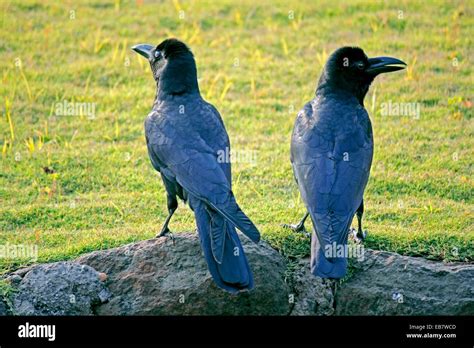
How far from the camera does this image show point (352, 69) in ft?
26.7

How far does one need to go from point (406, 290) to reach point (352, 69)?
6.40ft

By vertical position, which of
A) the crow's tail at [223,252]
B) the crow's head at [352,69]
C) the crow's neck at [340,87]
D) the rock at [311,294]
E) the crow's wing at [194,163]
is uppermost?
the crow's head at [352,69]

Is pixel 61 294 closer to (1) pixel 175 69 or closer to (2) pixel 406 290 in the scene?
(1) pixel 175 69

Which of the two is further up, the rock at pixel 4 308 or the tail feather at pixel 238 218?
the tail feather at pixel 238 218

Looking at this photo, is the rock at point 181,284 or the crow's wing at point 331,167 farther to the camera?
the rock at point 181,284

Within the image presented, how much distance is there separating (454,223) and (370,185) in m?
1.22

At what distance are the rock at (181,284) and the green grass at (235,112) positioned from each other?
0.46m

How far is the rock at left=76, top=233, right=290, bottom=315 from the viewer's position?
718cm

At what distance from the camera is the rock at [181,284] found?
718 centimetres

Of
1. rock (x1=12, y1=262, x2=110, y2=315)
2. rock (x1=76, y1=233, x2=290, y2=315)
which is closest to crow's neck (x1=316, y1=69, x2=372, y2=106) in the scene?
rock (x1=76, y1=233, x2=290, y2=315)

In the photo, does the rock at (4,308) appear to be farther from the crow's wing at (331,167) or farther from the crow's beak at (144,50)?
the crow's beak at (144,50)

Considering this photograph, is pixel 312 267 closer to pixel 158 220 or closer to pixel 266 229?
pixel 266 229

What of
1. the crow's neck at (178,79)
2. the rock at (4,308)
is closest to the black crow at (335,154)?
the crow's neck at (178,79)

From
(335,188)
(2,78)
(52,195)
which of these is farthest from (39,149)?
(335,188)
